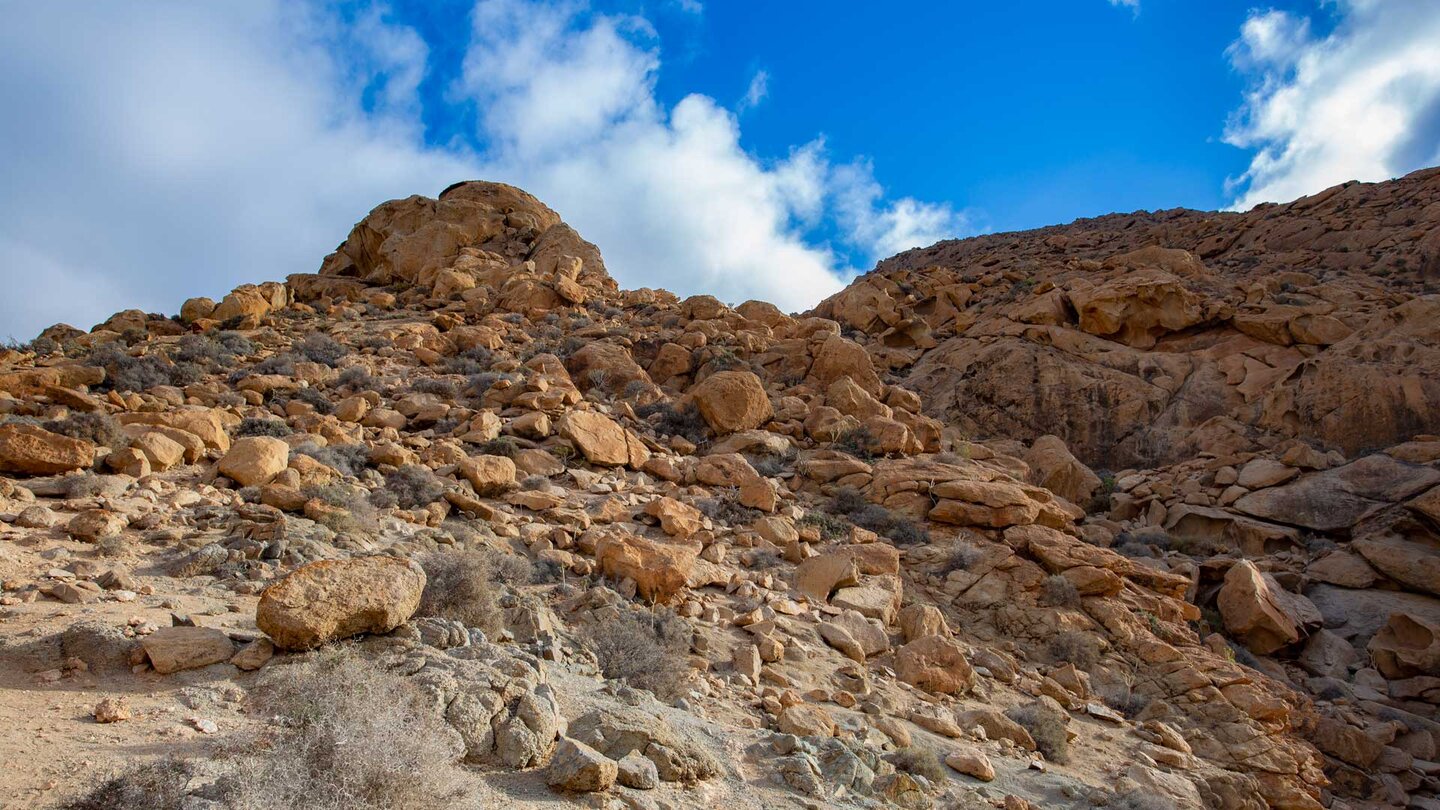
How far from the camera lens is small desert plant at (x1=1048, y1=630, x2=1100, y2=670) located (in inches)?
330

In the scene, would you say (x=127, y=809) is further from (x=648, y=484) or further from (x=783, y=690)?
(x=648, y=484)

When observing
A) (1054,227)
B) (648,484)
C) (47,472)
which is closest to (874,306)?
(648,484)

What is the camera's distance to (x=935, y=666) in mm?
7297

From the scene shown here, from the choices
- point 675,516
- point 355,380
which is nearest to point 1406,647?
point 675,516

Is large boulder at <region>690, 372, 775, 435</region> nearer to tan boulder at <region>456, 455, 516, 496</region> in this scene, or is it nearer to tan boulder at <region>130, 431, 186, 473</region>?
tan boulder at <region>456, 455, 516, 496</region>

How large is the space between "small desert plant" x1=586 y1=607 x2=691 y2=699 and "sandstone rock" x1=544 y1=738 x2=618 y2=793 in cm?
154

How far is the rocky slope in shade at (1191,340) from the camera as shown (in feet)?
53.5

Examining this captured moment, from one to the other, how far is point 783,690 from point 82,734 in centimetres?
449

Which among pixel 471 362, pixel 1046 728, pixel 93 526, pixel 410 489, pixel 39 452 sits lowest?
pixel 1046 728

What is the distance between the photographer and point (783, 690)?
20.1 ft

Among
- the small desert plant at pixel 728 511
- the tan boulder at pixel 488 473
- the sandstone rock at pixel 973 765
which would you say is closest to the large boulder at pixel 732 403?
the small desert plant at pixel 728 511

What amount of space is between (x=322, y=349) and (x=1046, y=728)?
13033mm

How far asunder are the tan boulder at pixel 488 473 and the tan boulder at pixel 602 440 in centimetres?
158

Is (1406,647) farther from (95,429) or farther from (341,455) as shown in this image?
(95,429)
